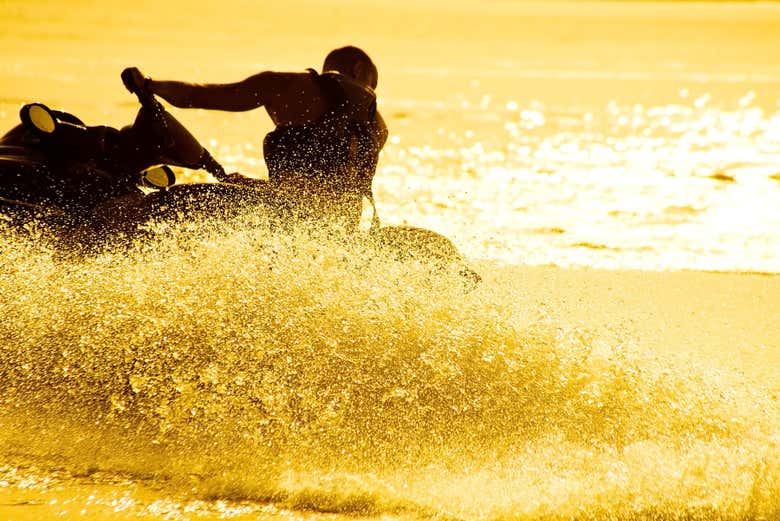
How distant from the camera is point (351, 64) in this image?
161 inches

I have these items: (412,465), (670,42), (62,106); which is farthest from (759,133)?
Answer: (670,42)

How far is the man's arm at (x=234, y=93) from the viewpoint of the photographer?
145 inches

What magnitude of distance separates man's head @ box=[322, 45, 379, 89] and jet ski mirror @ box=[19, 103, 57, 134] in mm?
1012

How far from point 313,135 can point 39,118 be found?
3.21 ft

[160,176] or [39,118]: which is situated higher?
[39,118]

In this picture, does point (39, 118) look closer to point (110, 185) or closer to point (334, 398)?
point (110, 185)

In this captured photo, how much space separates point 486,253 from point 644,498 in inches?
117

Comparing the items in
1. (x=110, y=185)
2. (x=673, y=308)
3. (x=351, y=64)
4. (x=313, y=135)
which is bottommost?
(x=673, y=308)

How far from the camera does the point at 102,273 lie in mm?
3768

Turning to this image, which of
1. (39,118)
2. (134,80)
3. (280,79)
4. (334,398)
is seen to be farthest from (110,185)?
(334,398)

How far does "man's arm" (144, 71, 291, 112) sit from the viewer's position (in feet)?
12.1

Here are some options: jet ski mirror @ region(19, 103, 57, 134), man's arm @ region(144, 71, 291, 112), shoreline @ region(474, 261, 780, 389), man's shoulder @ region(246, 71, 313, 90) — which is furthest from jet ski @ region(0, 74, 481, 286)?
shoreline @ region(474, 261, 780, 389)

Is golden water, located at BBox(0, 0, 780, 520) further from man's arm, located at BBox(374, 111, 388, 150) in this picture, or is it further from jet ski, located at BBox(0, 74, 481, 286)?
man's arm, located at BBox(374, 111, 388, 150)

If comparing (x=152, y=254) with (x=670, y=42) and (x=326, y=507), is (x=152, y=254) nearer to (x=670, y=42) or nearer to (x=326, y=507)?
(x=326, y=507)
